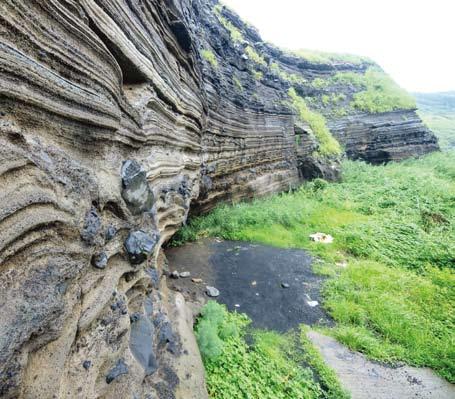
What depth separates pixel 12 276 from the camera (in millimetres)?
1554

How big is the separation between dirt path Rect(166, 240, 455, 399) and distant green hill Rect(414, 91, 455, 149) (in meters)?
35.5

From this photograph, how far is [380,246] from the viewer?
8586 mm

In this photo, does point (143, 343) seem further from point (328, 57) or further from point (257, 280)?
point (328, 57)

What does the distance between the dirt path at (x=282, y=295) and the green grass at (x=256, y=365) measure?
0.35 m

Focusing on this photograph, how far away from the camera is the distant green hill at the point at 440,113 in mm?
37116

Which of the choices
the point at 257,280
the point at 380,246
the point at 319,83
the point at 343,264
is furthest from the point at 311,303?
the point at 319,83

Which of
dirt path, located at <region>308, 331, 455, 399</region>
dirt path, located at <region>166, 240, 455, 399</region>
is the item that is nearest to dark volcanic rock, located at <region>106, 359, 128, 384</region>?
dirt path, located at <region>166, 240, 455, 399</region>

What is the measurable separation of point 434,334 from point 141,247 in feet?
18.3

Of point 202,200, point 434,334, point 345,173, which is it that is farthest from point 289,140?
point 434,334

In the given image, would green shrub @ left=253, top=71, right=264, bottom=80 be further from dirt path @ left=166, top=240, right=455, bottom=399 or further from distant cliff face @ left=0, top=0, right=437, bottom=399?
dirt path @ left=166, top=240, right=455, bottom=399

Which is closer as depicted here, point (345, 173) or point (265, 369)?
point (265, 369)

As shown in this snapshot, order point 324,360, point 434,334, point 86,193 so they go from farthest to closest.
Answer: point 434,334, point 324,360, point 86,193

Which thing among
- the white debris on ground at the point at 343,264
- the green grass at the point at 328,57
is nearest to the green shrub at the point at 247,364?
the white debris on ground at the point at 343,264

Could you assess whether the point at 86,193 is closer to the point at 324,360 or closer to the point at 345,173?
the point at 324,360
